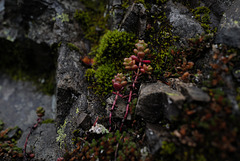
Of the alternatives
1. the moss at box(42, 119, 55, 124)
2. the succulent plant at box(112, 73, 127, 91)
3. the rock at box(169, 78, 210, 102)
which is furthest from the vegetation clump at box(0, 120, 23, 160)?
the rock at box(169, 78, 210, 102)

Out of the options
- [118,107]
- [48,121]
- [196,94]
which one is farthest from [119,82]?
[48,121]

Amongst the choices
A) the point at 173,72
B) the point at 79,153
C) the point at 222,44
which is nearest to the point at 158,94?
the point at 173,72

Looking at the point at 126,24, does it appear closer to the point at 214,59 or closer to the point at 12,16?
the point at 214,59

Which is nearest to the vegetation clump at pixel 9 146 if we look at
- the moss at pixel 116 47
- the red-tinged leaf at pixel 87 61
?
the red-tinged leaf at pixel 87 61

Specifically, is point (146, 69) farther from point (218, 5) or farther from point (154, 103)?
point (218, 5)

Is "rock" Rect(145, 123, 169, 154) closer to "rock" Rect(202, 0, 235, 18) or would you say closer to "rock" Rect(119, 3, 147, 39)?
"rock" Rect(119, 3, 147, 39)

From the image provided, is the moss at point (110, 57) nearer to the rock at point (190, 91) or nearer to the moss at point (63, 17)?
the rock at point (190, 91)
